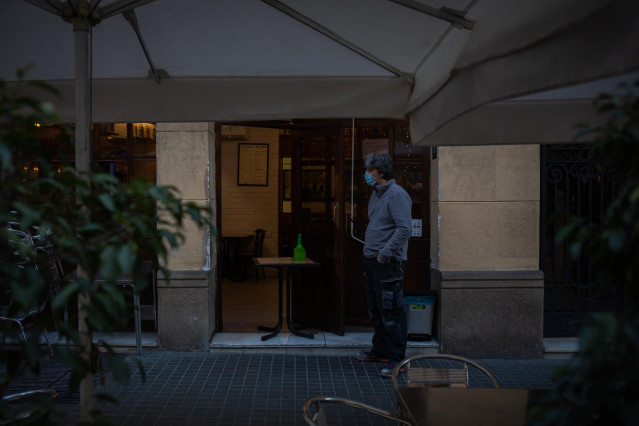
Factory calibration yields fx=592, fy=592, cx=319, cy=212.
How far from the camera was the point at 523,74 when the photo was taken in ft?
6.67

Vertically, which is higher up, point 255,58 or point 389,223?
point 255,58

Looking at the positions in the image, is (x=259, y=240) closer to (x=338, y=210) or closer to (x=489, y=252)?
(x=338, y=210)

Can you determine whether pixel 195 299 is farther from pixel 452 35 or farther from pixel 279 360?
pixel 452 35

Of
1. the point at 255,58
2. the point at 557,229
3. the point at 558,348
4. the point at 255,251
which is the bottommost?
the point at 558,348

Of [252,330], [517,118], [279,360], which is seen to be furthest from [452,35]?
[252,330]

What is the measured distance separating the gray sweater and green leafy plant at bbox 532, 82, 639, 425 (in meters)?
3.87

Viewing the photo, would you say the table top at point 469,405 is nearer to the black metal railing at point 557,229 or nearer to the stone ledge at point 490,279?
the stone ledge at point 490,279

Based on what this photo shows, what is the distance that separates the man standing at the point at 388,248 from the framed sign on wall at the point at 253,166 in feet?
22.8

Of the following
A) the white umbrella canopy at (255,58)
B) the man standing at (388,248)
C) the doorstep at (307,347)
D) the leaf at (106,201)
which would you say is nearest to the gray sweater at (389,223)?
the man standing at (388,248)

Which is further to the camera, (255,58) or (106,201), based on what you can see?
(255,58)

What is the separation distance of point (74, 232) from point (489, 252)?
213 inches

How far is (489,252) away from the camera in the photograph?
6422mm

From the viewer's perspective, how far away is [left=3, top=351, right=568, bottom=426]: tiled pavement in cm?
466

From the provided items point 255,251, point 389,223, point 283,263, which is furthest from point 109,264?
point 255,251
